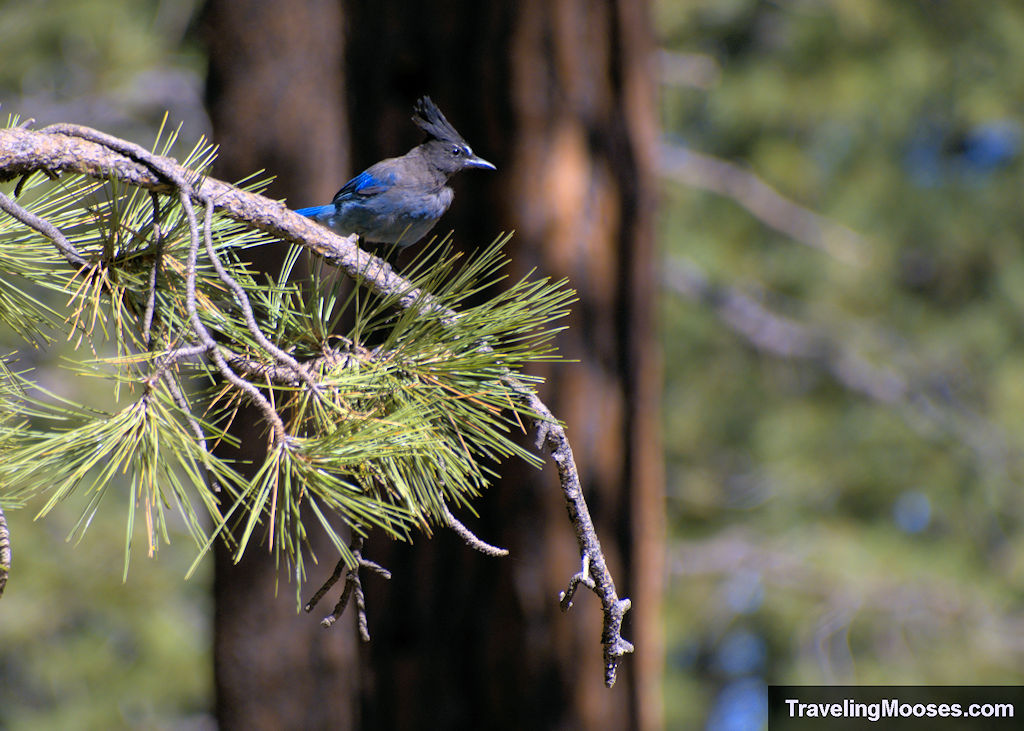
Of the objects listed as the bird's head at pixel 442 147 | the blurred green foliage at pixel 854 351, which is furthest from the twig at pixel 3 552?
the blurred green foliage at pixel 854 351

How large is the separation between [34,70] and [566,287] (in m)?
7.43

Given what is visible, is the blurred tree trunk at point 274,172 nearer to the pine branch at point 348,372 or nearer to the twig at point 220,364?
the pine branch at point 348,372

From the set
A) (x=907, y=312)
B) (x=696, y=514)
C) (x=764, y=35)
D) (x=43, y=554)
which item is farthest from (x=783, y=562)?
(x=43, y=554)

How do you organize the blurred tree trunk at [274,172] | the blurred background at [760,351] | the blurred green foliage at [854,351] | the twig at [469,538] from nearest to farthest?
1. the twig at [469,538]
2. the blurred tree trunk at [274,172]
3. the blurred background at [760,351]
4. the blurred green foliage at [854,351]

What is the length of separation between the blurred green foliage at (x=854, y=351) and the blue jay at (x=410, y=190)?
7308 millimetres

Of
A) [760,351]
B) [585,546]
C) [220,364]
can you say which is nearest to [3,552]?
[220,364]

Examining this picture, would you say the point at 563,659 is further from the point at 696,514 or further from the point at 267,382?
the point at 696,514

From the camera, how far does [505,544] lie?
9.59 ft

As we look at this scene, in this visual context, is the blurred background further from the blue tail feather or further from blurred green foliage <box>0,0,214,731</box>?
the blue tail feather

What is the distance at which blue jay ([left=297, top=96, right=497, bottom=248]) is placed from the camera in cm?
193

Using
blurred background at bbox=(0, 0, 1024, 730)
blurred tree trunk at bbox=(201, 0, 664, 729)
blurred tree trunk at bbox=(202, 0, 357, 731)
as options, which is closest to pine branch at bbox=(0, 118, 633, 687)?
blurred tree trunk at bbox=(201, 0, 664, 729)

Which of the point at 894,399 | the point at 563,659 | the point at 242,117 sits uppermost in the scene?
the point at 894,399

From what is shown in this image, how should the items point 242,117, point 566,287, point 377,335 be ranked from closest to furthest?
point 377,335 → point 566,287 → point 242,117

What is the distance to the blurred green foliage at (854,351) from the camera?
8.77 m
